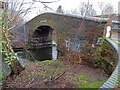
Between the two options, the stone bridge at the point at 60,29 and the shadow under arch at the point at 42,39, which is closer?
the stone bridge at the point at 60,29

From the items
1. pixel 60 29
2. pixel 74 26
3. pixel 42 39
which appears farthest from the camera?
pixel 42 39

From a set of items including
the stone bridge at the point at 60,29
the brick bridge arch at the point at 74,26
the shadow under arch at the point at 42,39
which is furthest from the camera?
the shadow under arch at the point at 42,39

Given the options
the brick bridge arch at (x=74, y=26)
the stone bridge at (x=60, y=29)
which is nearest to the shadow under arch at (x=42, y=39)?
the stone bridge at (x=60, y=29)

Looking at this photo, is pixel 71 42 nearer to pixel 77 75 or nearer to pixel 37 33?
pixel 77 75

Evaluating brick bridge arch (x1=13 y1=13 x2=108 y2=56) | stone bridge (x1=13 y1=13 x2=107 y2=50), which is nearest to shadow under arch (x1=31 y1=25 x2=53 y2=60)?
stone bridge (x1=13 y1=13 x2=107 y2=50)

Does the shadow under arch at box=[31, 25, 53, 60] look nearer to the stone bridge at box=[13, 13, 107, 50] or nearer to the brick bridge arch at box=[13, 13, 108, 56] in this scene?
the stone bridge at box=[13, 13, 107, 50]

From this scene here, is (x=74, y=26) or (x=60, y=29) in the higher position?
(x=74, y=26)

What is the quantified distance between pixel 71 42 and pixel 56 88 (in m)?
5.14

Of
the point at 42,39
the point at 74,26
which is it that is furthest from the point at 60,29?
the point at 42,39

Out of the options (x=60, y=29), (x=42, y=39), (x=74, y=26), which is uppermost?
(x=74, y=26)

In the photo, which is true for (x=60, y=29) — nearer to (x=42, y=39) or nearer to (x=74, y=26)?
(x=74, y=26)

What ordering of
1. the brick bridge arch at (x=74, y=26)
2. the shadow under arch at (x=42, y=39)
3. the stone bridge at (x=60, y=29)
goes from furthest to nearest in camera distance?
1. the shadow under arch at (x=42, y=39)
2. the stone bridge at (x=60, y=29)
3. the brick bridge arch at (x=74, y=26)

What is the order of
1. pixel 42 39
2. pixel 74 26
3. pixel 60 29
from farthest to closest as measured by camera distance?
pixel 42 39
pixel 60 29
pixel 74 26

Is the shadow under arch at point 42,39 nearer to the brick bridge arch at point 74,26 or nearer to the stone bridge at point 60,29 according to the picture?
the stone bridge at point 60,29
